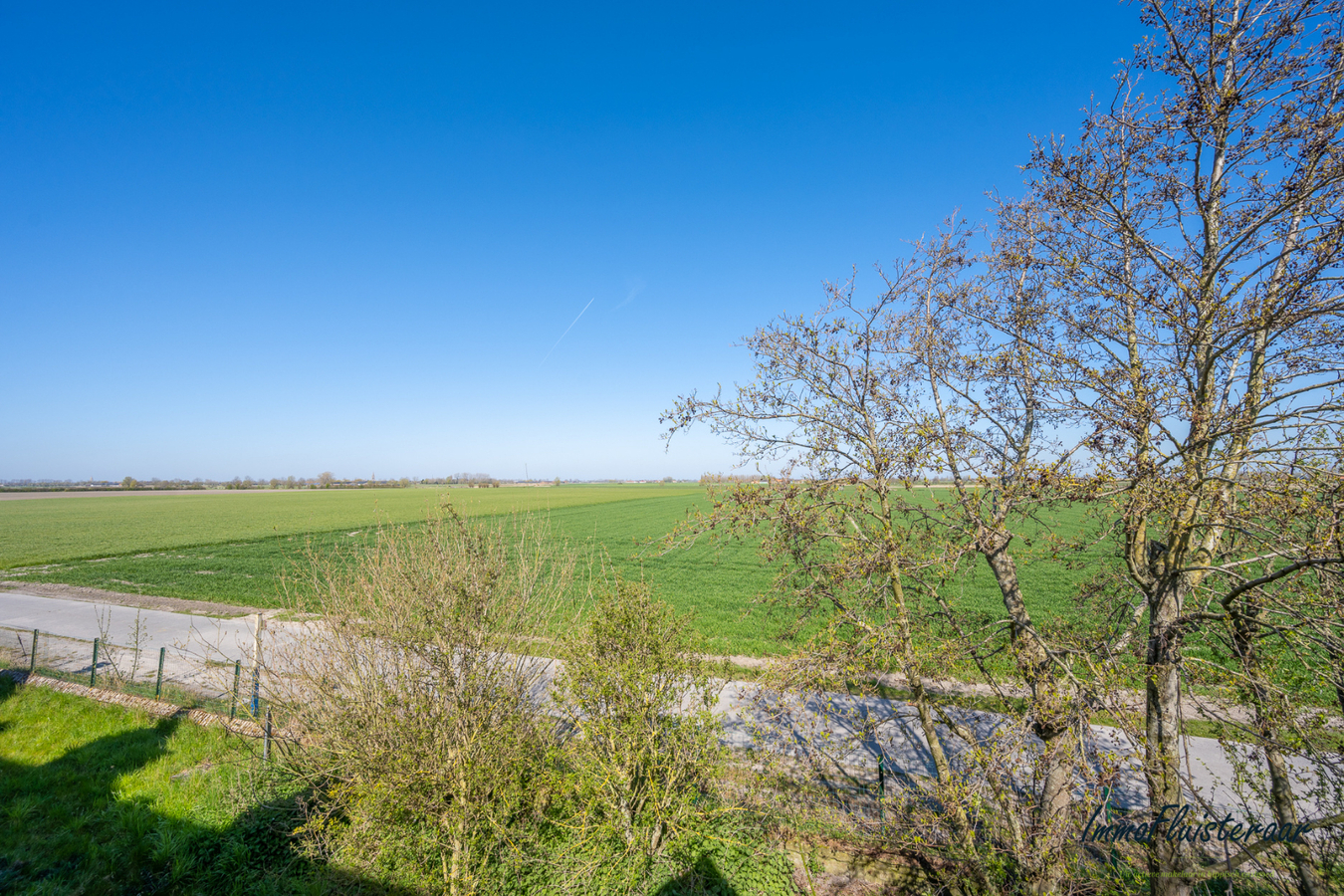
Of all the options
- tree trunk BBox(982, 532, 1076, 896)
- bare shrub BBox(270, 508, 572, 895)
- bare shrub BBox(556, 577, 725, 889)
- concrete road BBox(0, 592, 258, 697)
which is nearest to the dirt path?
concrete road BBox(0, 592, 258, 697)

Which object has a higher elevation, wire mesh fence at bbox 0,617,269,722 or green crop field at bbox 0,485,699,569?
green crop field at bbox 0,485,699,569

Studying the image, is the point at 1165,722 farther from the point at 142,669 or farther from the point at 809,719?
the point at 142,669

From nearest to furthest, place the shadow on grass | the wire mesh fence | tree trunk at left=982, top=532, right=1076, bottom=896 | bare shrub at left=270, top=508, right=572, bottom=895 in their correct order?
1. tree trunk at left=982, top=532, right=1076, bottom=896
2. bare shrub at left=270, top=508, right=572, bottom=895
3. the shadow on grass
4. the wire mesh fence

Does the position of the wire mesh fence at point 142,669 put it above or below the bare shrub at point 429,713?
below

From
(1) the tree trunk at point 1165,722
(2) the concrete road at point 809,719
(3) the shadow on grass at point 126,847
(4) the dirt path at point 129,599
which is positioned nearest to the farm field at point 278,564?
(4) the dirt path at point 129,599

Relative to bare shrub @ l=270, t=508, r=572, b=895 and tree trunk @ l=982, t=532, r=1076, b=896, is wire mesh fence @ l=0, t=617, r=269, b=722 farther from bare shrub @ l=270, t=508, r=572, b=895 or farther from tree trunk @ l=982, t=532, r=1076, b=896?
tree trunk @ l=982, t=532, r=1076, b=896

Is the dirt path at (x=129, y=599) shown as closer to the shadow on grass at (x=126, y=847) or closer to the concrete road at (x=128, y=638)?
the concrete road at (x=128, y=638)

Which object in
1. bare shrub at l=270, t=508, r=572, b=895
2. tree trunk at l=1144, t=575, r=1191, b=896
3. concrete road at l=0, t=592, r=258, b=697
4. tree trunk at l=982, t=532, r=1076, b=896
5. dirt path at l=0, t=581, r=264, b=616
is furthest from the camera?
dirt path at l=0, t=581, r=264, b=616

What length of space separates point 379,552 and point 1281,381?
8.77 meters

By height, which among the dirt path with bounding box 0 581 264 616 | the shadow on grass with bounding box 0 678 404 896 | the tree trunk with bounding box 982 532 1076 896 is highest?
the tree trunk with bounding box 982 532 1076 896

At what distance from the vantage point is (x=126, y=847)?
235 inches

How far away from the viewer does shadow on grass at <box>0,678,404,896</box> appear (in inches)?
217

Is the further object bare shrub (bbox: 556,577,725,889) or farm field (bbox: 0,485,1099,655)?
farm field (bbox: 0,485,1099,655)

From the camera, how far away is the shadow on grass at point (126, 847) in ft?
18.1
